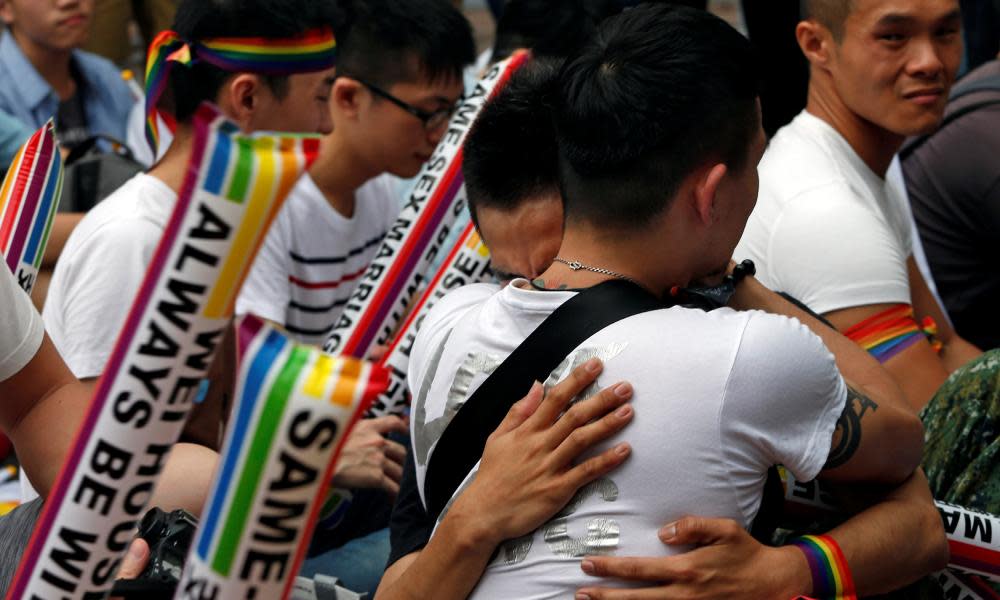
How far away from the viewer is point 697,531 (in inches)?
67.7

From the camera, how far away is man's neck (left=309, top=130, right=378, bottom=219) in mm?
3891

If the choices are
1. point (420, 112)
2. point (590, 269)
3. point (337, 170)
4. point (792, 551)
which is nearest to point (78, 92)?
point (337, 170)

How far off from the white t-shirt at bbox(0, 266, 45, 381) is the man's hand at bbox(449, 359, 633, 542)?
765mm

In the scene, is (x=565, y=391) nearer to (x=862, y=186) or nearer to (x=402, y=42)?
(x=862, y=186)

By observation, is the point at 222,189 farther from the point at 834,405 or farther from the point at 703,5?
the point at 703,5

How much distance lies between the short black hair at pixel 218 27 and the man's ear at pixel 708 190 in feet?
5.43

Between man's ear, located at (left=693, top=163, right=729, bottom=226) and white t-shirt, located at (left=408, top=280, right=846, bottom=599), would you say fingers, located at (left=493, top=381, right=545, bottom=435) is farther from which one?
man's ear, located at (left=693, top=163, right=729, bottom=226)

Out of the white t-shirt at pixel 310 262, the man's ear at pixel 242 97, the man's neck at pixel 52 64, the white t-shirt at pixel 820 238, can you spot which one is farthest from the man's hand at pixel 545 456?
the man's neck at pixel 52 64

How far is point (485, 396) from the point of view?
1.85 meters

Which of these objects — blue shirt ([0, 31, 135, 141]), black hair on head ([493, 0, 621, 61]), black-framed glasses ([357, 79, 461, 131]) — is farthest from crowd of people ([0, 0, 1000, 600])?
blue shirt ([0, 31, 135, 141])

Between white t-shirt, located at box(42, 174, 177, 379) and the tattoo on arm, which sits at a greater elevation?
the tattoo on arm

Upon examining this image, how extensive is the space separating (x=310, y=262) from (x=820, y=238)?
1.54m

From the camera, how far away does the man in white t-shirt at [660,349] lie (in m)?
1.70

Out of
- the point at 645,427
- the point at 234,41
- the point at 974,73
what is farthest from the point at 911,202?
the point at 645,427
